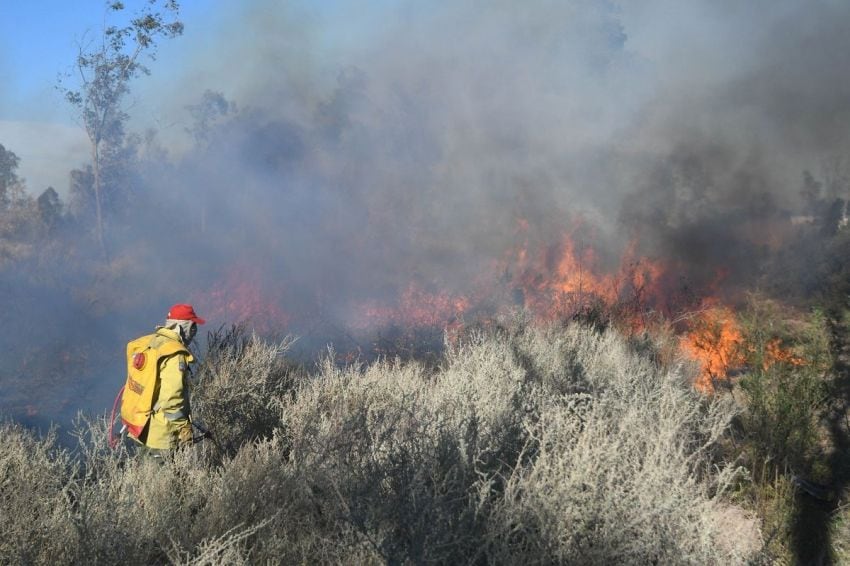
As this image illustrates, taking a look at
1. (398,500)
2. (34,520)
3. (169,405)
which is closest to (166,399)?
(169,405)

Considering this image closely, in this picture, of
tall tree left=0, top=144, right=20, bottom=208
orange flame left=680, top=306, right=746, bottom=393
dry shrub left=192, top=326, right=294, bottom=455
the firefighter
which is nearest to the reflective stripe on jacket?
the firefighter

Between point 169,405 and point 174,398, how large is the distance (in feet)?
0.18

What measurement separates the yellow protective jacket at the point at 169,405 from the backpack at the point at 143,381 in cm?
2

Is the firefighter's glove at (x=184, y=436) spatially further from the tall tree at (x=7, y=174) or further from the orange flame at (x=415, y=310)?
the tall tree at (x=7, y=174)

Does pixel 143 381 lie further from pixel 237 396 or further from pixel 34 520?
pixel 237 396

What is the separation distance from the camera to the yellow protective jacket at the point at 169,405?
3707 millimetres

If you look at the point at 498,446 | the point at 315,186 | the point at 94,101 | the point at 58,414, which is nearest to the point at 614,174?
the point at 315,186

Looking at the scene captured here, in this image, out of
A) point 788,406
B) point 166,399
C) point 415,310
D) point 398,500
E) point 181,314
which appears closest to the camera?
point 398,500

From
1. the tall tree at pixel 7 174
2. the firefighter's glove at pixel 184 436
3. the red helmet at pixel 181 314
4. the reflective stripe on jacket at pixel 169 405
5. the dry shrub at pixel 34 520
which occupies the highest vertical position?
the tall tree at pixel 7 174

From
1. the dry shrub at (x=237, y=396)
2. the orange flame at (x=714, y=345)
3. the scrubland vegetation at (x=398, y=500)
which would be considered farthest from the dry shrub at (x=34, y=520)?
the orange flame at (x=714, y=345)

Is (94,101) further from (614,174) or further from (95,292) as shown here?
(614,174)

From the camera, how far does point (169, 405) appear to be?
12.2 ft

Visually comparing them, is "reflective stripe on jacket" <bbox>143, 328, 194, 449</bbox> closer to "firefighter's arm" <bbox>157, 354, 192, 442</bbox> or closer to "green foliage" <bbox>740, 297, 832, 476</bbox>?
"firefighter's arm" <bbox>157, 354, 192, 442</bbox>

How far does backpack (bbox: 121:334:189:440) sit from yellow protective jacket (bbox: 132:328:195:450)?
24 mm
